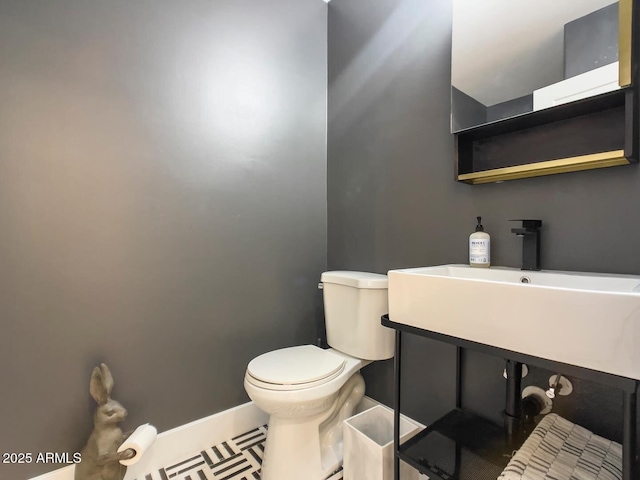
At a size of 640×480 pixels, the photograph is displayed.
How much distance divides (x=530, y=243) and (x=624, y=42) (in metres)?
0.61

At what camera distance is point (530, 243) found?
1028 millimetres

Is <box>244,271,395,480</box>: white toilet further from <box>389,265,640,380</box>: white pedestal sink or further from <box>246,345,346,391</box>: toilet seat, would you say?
<box>389,265,640,380</box>: white pedestal sink

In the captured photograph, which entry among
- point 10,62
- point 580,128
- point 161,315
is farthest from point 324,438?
point 10,62

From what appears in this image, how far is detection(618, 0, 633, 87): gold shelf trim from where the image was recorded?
2.71 feet

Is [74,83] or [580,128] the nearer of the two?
[580,128]

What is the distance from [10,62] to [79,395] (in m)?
1.23

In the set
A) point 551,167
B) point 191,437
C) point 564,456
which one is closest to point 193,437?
point 191,437

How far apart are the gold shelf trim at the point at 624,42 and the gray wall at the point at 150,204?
1336 millimetres

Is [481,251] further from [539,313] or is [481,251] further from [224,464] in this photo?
[224,464]

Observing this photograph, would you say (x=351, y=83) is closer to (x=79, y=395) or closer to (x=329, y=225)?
(x=329, y=225)

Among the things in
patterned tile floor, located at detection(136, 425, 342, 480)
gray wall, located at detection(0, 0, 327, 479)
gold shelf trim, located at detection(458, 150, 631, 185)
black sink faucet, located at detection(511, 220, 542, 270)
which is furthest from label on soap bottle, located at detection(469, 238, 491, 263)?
patterned tile floor, located at detection(136, 425, 342, 480)

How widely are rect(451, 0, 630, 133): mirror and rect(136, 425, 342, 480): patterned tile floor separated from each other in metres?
1.62

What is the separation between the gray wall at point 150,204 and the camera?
1.08 metres

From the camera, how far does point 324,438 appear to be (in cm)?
138
